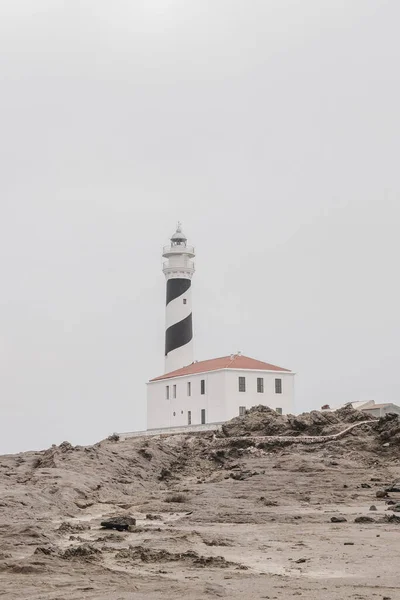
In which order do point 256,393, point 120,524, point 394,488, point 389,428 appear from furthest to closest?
point 256,393
point 389,428
point 394,488
point 120,524

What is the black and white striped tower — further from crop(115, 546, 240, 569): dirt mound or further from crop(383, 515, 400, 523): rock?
crop(115, 546, 240, 569): dirt mound

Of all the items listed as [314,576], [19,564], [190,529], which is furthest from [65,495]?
[314,576]

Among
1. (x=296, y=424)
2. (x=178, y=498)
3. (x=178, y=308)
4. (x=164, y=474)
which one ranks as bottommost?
(x=178, y=498)

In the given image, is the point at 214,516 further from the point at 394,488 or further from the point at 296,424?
the point at 296,424

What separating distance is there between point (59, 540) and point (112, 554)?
1.81 meters

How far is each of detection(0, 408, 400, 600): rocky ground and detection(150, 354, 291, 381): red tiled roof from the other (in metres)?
18.1

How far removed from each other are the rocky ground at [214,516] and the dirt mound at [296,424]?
0.06 meters

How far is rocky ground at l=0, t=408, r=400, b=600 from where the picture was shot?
860 cm

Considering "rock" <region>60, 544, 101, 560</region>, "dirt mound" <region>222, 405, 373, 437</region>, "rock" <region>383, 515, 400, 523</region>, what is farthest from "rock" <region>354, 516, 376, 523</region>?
"dirt mound" <region>222, 405, 373, 437</region>

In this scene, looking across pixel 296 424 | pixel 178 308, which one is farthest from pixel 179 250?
pixel 296 424

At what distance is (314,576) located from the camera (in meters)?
9.05

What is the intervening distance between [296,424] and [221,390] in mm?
18934

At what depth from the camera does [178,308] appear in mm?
54000

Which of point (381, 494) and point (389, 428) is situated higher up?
point (389, 428)
